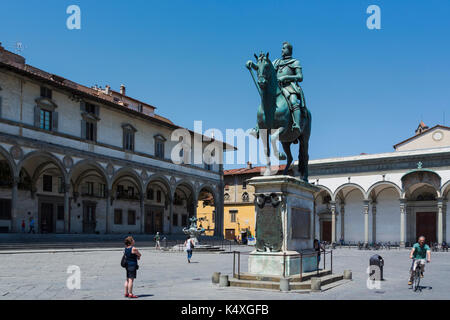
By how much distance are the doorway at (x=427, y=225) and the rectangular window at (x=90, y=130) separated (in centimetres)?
2897

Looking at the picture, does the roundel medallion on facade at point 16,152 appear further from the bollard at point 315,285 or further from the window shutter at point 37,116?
the bollard at point 315,285

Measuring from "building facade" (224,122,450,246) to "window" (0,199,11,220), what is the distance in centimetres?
2741

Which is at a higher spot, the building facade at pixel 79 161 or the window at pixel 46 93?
the window at pixel 46 93

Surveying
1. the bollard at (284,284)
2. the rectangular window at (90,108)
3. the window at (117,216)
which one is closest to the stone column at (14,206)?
the rectangular window at (90,108)

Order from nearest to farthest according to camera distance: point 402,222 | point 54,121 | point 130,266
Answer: point 130,266, point 54,121, point 402,222

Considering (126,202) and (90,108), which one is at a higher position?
(90,108)

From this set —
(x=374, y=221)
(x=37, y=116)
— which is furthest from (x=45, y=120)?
(x=374, y=221)

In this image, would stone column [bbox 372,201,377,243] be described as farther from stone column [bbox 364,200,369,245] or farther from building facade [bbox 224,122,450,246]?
stone column [bbox 364,200,369,245]

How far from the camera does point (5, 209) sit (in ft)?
98.0

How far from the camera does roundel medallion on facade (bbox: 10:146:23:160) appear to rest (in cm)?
2722

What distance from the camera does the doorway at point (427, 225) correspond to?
139 feet

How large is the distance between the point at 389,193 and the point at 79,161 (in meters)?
27.5

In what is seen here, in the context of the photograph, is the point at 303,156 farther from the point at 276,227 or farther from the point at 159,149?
the point at 159,149
